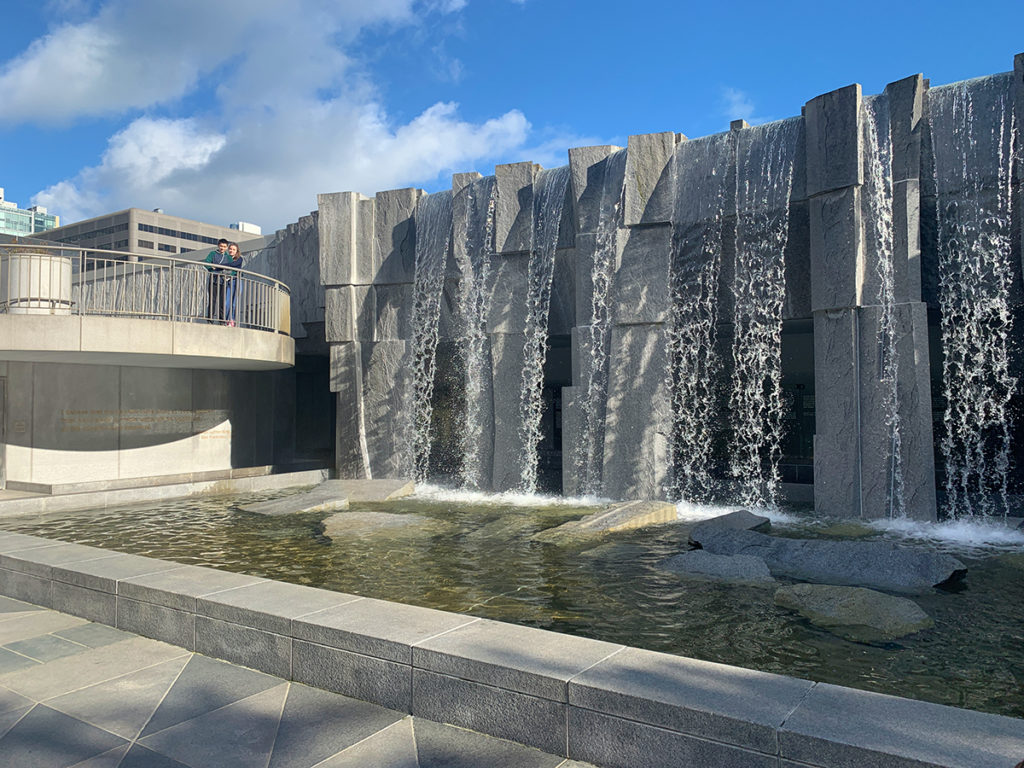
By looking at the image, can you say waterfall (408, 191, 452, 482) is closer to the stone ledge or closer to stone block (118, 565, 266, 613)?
stone block (118, 565, 266, 613)

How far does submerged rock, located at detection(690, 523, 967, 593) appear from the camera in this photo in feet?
21.9

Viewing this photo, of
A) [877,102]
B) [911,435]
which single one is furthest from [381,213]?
[911,435]

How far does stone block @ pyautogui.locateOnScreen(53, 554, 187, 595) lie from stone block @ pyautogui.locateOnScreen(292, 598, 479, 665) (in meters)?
1.93

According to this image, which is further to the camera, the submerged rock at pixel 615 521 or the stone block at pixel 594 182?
the stone block at pixel 594 182

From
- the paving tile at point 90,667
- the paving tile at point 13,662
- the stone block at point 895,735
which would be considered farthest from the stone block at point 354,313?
the stone block at point 895,735

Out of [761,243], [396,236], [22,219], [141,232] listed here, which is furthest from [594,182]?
[22,219]

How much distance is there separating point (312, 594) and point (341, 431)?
1209 cm

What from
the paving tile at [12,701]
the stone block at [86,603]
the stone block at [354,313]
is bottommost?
the paving tile at [12,701]

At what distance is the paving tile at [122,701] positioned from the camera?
373cm

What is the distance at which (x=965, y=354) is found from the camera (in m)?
11.6

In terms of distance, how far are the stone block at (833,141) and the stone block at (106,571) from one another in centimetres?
1035

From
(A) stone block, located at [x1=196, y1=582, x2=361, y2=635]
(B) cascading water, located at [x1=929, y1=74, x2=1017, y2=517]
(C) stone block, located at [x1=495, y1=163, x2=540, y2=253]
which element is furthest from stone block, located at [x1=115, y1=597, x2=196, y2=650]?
(B) cascading water, located at [x1=929, y1=74, x2=1017, y2=517]

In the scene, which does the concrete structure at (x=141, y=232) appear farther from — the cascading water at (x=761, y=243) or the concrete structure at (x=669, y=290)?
the cascading water at (x=761, y=243)

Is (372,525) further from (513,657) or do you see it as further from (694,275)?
(694,275)
